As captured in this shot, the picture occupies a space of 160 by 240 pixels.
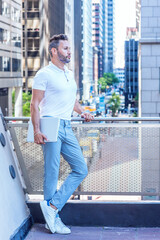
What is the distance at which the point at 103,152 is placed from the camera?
2.80 meters

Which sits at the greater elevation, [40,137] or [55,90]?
[55,90]

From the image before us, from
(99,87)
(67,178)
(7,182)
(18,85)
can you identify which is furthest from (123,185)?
(99,87)

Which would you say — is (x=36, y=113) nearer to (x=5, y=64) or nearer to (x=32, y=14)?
(x=5, y=64)

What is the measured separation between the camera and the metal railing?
2762 mm

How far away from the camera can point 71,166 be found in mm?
2566

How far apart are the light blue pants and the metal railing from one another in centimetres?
22

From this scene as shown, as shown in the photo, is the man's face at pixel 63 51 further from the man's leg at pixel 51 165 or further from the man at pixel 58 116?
the man's leg at pixel 51 165

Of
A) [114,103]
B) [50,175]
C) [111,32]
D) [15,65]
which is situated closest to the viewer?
[50,175]

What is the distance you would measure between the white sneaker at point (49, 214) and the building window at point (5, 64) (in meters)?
15.6

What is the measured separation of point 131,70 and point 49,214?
246 feet

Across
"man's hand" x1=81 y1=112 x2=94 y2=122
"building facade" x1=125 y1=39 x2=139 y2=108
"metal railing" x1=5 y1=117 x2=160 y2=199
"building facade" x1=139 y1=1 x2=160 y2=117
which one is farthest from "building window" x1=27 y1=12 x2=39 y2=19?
"building facade" x1=125 y1=39 x2=139 y2=108

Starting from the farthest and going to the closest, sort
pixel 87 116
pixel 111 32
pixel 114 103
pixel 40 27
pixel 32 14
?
pixel 111 32 → pixel 114 103 → pixel 40 27 → pixel 32 14 → pixel 87 116

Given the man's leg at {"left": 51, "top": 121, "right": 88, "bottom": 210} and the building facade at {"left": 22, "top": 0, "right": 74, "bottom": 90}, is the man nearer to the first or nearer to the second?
the man's leg at {"left": 51, "top": 121, "right": 88, "bottom": 210}

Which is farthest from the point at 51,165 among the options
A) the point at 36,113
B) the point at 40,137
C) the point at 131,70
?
the point at 131,70
